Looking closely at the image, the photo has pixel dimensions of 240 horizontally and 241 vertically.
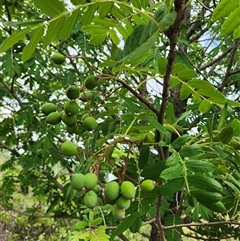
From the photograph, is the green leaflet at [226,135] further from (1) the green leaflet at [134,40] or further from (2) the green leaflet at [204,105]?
(1) the green leaflet at [134,40]

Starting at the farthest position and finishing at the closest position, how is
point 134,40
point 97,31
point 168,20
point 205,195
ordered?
point 97,31, point 205,195, point 134,40, point 168,20

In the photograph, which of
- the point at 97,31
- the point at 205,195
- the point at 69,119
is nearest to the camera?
the point at 205,195

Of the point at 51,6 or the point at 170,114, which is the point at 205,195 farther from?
the point at 51,6

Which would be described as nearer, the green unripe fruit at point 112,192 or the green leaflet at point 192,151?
the green unripe fruit at point 112,192

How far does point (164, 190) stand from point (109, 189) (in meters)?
0.16

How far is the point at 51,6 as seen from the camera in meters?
0.72

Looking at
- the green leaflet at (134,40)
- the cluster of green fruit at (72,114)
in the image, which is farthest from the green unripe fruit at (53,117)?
the green leaflet at (134,40)

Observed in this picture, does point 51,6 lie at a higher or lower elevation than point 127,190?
higher

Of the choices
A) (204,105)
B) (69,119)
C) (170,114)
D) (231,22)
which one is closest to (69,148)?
(69,119)

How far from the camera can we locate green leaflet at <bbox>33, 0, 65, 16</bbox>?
709mm

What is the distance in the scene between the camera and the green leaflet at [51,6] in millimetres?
709

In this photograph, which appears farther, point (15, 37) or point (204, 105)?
point (204, 105)

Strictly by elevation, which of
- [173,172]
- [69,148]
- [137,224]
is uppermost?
[69,148]

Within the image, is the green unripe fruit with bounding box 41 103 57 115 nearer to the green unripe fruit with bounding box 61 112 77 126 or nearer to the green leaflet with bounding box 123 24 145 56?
the green unripe fruit with bounding box 61 112 77 126
